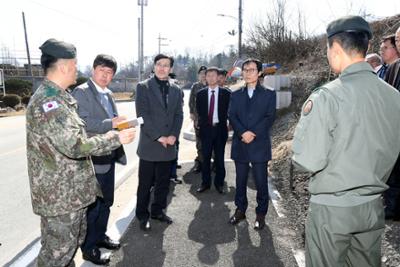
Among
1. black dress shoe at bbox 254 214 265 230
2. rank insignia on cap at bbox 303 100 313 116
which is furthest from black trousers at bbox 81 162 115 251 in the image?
rank insignia on cap at bbox 303 100 313 116

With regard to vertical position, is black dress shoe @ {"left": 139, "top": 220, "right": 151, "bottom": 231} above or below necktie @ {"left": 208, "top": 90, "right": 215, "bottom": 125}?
below

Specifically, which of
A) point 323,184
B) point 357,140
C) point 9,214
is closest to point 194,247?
Result: point 323,184

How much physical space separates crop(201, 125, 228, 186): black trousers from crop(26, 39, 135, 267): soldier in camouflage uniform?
330 centimetres

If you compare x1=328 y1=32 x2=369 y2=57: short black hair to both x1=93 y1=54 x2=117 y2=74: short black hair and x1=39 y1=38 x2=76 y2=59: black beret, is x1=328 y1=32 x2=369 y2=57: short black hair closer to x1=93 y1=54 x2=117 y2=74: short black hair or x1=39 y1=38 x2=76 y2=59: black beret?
x1=39 y1=38 x2=76 y2=59: black beret

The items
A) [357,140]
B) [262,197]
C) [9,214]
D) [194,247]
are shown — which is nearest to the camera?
[357,140]

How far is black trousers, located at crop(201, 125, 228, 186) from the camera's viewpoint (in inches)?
227

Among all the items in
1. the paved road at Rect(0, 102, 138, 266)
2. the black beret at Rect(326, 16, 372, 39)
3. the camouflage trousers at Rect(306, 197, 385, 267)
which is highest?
the black beret at Rect(326, 16, 372, 39)

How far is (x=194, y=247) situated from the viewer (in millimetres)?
3760

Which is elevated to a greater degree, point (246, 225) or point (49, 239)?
point (49, 239)

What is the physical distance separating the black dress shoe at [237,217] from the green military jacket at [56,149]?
2.31 meters

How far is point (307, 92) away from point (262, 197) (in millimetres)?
6845

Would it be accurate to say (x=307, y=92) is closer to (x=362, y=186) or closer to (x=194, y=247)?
(x=194, y=247)

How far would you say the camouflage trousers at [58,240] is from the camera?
2.46m

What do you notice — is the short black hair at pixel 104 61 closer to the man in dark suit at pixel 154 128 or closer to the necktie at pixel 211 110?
the man in dark suit at pixel 154 128
